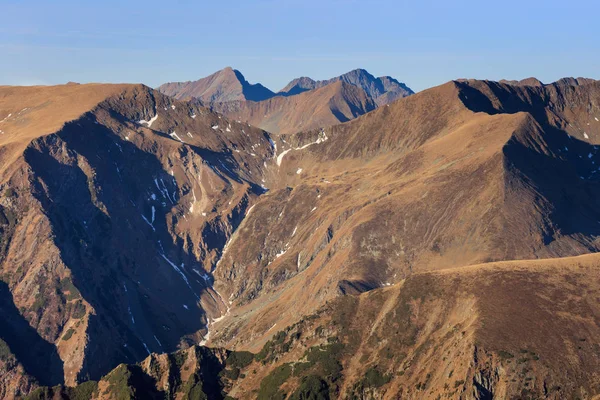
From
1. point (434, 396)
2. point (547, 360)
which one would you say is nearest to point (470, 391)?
point (434, 396)

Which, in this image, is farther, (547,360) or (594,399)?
(547,360)

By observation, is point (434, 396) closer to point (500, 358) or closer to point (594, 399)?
point (500, 358)

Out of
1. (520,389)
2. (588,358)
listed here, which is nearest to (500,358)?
(520,389)

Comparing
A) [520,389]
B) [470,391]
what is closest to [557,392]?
[520,389]

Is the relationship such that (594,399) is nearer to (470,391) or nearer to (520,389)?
(520,389)

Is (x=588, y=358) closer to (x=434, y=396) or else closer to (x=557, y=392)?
(x=557, y=392)

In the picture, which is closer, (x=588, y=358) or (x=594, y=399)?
(x=594, y=399)
